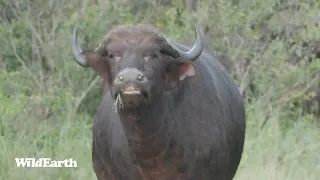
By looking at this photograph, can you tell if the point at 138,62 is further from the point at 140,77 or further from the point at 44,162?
the point at 44,162

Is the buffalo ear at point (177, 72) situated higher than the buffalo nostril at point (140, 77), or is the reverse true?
the buffalo nostril at point (140, 77)

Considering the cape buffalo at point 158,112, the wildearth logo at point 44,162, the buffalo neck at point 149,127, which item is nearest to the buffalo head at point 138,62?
the cape buffalo at point 158,112

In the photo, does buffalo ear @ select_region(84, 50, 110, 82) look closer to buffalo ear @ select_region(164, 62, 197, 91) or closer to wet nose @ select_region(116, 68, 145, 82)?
buffalo ear @ select_region(164, 62, 197, 91)

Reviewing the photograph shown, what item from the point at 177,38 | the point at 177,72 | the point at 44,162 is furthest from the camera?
the point at 177,38

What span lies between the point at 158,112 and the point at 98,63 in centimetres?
46

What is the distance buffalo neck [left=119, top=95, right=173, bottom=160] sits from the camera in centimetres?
546

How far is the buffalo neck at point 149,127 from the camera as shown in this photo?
5.46 meters

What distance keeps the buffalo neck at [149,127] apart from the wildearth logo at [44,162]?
2.99 meters

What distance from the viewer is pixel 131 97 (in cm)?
511

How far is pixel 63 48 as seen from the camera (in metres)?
10.3

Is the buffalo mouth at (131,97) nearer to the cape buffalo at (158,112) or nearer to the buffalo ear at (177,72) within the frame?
the cape buffalo at (158,112)

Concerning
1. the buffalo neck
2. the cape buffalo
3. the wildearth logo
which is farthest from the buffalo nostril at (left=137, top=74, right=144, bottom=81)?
the wildearth logo

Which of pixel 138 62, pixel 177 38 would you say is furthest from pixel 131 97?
pixel 177 38

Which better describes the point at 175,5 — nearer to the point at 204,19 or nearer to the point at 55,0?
the point at 204,19
